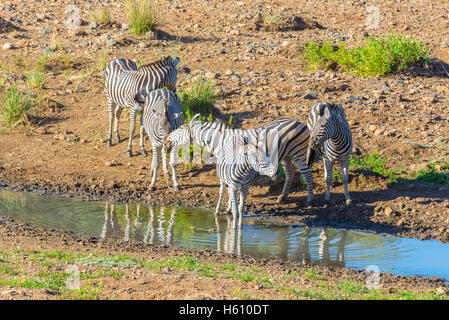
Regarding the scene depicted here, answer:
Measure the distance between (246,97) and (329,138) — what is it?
405 cm

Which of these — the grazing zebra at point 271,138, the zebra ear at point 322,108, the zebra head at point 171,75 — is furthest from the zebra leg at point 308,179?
the zebra head at point 171,75

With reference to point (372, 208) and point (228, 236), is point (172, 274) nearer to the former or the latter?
point (228, 236)

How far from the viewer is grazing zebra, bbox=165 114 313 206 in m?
9.98

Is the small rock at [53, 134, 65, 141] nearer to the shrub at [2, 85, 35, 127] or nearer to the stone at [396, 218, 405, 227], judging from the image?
the shrub at [2, 85, 35, 127]

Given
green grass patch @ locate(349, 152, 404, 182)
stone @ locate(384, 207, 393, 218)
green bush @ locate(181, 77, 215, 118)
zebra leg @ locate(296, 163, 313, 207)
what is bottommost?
stone @ locate(384, 207, 393, 218)

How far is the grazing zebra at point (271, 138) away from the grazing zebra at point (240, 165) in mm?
231

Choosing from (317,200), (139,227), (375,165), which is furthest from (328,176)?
(139,227)

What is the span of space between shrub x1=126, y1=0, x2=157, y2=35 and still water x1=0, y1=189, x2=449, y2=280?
289 inches

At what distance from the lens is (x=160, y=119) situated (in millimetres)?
11023

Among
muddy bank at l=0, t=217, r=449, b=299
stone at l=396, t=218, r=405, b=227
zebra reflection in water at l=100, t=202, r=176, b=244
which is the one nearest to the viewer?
muddy bank at l=0, t=217, r=449, b=299

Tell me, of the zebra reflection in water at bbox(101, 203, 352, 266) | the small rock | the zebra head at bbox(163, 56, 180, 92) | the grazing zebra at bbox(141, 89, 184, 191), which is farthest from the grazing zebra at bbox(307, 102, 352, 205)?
the small rock

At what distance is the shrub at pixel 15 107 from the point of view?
44.2 ft

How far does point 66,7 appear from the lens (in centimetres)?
1880

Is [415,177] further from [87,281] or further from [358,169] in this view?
[87,281]
